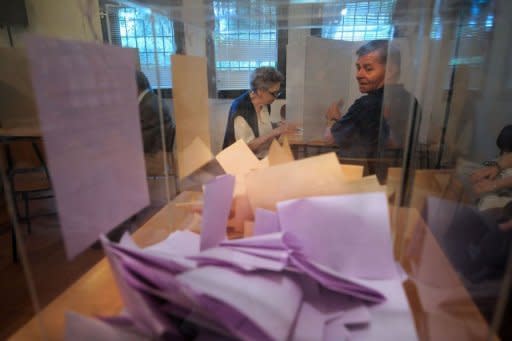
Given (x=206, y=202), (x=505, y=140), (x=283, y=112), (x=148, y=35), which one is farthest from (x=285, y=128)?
(x=505, y=140)

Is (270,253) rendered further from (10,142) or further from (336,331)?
(10,142)

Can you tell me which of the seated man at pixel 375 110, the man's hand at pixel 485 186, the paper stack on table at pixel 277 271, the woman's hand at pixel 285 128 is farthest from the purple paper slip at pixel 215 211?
the man's hand at pixel 485 186

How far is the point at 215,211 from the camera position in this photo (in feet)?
1.29

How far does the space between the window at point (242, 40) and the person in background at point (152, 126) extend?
41 centimetres

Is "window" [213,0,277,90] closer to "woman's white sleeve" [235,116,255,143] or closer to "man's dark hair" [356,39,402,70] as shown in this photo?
"woman's white sleeve" [235,116,255,143]

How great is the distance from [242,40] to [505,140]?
50.9 inches

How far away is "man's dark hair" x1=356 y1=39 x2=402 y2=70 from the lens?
34.1 inches

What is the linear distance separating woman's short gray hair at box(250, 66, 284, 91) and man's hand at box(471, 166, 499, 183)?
33.0 inches

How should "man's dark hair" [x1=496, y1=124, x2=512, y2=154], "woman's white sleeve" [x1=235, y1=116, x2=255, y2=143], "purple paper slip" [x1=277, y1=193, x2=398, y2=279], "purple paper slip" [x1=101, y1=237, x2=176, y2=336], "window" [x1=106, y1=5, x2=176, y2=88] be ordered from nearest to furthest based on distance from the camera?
"purple paper slip" [x1=101, y1=237, x2=176, y2=336]
"purple paper slip" [x1=277, y1=193, x2=398, y2=279]
"window" [x1=106, y1=5, x2=176, y2=88]
"woman's white sleeve" [x1=235, y1=116, x2=255, y2=143]
"man's dark hair" [x1=496, y1=124, x2=512, y2=154]

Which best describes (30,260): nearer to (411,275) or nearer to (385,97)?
(411,275)

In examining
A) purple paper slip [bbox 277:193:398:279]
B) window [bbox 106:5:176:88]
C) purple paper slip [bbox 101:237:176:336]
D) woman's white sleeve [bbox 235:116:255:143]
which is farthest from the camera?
woman's white sleeve [bbox 235:116:255:143]

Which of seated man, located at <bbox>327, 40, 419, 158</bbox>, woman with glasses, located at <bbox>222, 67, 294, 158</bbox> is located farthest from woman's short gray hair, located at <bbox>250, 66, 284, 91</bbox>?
seated man, located at <bbox>327, 40, 419, 158</bbox>

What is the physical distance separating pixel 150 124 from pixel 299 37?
2.34 feet

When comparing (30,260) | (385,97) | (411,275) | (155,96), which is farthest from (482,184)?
(30,260)
